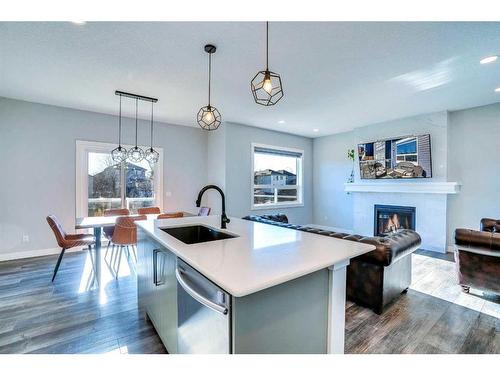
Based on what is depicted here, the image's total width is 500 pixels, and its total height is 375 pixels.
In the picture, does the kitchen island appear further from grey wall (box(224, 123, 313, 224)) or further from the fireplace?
the fireplace

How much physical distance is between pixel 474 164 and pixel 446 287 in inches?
107

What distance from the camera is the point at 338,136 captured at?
6.60m

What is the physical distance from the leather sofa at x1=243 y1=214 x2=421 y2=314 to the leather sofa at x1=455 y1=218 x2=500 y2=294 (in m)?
0.48

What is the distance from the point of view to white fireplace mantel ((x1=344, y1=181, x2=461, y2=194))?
4398 millimetres

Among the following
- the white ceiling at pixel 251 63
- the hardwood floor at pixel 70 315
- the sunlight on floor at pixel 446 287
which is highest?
the white ceiling at pixel 251 63

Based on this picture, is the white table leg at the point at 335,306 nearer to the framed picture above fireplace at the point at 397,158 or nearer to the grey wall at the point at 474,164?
the framed picture above fireplace at the point at 397,158

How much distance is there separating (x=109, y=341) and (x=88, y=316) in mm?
565

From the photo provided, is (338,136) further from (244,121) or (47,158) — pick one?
(47,158)

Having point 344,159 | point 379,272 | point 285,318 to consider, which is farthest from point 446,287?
point 344,159

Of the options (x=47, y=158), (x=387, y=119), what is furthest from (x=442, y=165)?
(x=47, y=158)

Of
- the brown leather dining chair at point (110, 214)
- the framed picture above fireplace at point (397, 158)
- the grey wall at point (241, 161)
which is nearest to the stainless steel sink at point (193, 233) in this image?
the brown leather dining chair at point (110, 214)

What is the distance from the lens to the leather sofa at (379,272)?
2.36 meters

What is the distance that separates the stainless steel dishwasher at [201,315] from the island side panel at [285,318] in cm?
7
